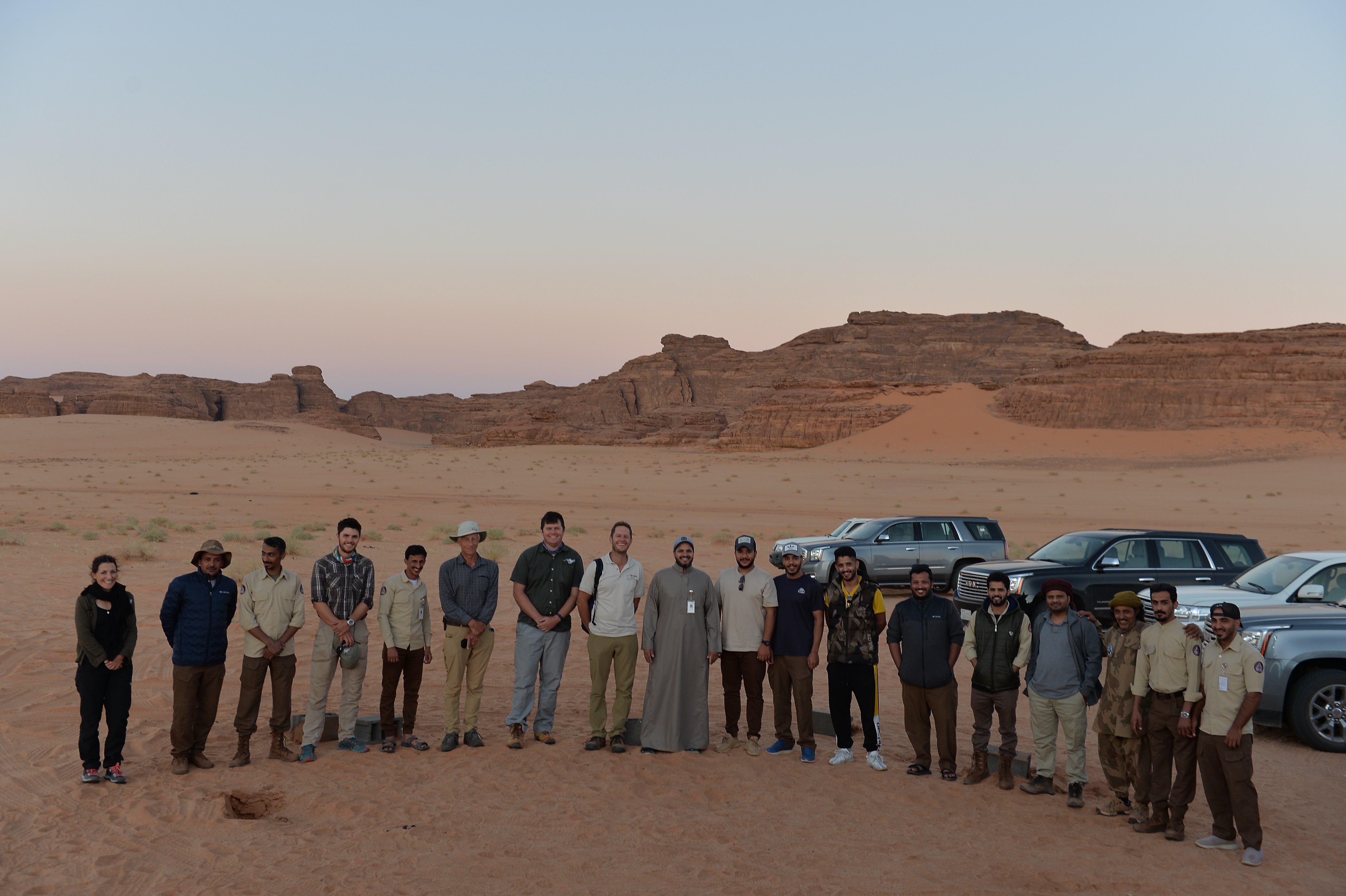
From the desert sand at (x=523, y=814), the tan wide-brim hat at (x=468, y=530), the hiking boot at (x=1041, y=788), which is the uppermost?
the tan wide-brim hat at (x=468, y=530)

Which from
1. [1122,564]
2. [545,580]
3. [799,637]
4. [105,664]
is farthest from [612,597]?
[1122,564]

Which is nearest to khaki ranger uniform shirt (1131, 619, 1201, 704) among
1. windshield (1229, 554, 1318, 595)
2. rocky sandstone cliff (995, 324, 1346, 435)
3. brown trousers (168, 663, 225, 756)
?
windshield (1229, 554, 1318, 595)

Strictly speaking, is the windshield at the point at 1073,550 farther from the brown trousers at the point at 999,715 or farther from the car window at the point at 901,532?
the brown trousers at the point at 999,715

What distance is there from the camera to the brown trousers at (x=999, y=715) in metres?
7.54

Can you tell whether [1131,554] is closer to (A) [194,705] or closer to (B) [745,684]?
(B) [745,684]

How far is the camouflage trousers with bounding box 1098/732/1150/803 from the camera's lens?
6.83 metres

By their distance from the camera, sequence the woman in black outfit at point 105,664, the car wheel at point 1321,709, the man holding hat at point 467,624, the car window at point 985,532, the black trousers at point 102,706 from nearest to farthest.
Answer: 1. the woman in black outfit at point 105,664
2. the black trousers at point 102,706
3. the man holding hat at point 467,624
4. the car wheel at point 1321,709
5. the car window at point 985,532

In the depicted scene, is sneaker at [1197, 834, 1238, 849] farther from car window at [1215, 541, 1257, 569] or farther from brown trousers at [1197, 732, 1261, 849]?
car window at [1215, 541, 1257, 569]

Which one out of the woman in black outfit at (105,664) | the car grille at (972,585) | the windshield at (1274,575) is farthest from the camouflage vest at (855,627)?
the car grille at (972,585)

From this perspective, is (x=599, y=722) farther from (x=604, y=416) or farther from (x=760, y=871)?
(x=604, y=416)

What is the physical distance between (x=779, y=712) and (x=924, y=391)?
98.8 m

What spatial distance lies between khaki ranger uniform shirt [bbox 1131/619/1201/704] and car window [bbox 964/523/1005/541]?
11.2 meters

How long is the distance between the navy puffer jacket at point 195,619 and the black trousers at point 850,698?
499 centimetres


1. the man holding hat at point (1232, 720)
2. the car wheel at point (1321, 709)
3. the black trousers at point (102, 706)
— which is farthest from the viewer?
the car wheel at point (1321, 709)
